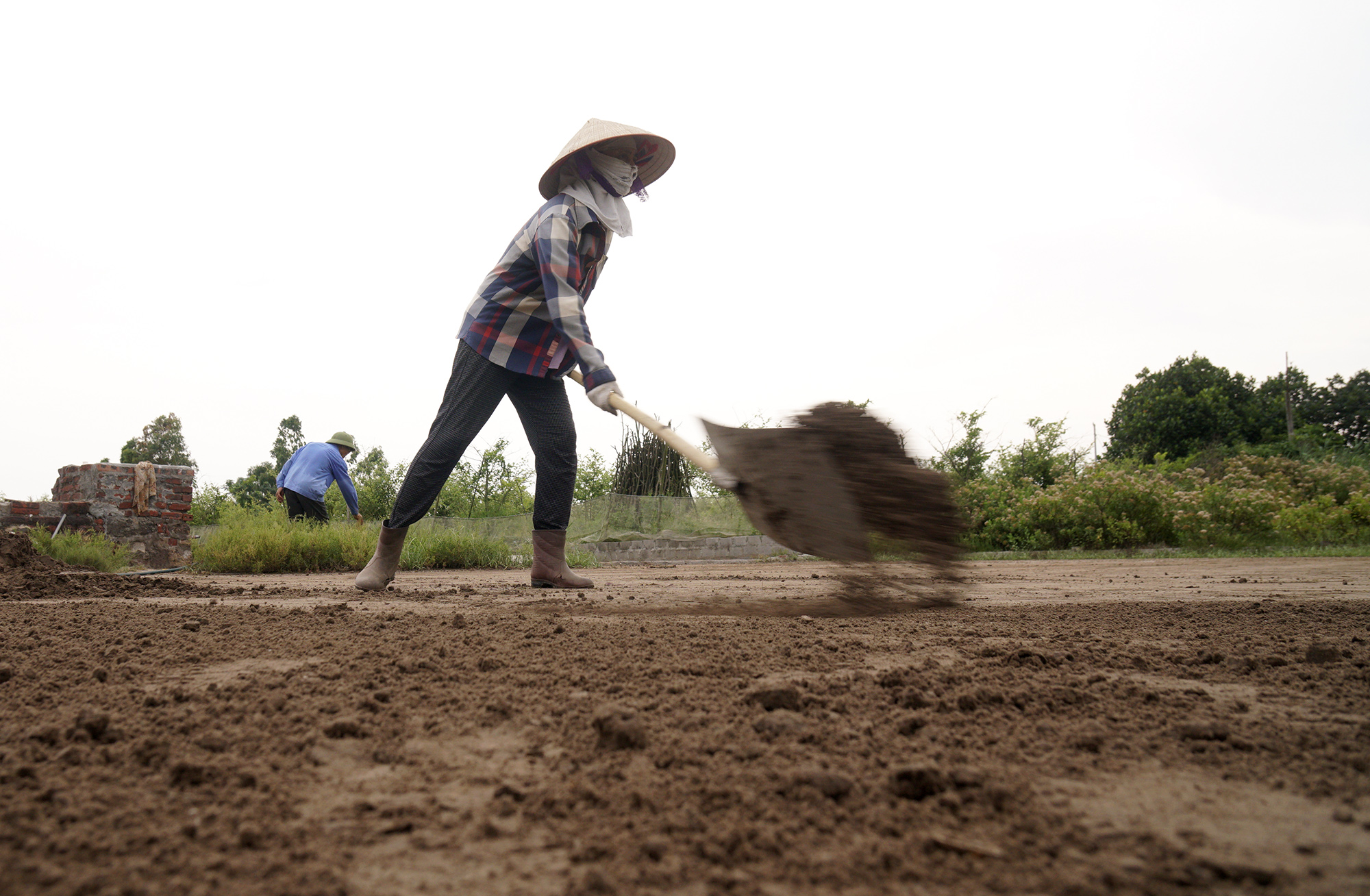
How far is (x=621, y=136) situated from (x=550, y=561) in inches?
82.1

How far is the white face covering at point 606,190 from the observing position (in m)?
3.51

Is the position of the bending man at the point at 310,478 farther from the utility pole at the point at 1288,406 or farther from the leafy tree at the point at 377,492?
the utility pole at the point at 1288,406

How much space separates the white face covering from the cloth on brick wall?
5242 millimetres

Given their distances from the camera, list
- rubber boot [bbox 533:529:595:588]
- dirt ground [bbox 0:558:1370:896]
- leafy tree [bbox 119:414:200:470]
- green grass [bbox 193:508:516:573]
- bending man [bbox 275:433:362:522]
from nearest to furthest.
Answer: dirt ground [bbox 0:558:1370:896] → rubber boot [bbox 533:529:595:588] → green grass [bbox 193:508:516:573] → bending man [bbox 275:433:362:522] → leafy tree [bbox 119:414:200:470]

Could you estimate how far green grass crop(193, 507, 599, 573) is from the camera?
19.8ft

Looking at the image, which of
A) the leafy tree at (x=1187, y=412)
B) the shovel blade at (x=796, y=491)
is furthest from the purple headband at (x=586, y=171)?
the leafy tree at (x=1187, y=412)

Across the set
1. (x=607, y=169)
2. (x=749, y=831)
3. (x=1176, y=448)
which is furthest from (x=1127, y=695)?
(x=1176, y=448)

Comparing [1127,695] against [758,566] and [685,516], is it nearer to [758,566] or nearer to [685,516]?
[758,566]

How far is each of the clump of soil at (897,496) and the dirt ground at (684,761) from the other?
1.16ft

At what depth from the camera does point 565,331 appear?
3.25m

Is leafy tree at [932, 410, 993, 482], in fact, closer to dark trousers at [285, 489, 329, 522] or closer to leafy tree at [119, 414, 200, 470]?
dark trousers at [285, 489, 329, 522]

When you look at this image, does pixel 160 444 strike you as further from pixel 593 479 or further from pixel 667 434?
pixel 667 434

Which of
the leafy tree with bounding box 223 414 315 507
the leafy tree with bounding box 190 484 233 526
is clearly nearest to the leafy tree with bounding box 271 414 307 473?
the leafy tree with bounding box 223 414 315 507

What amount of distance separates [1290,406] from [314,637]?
115ft
